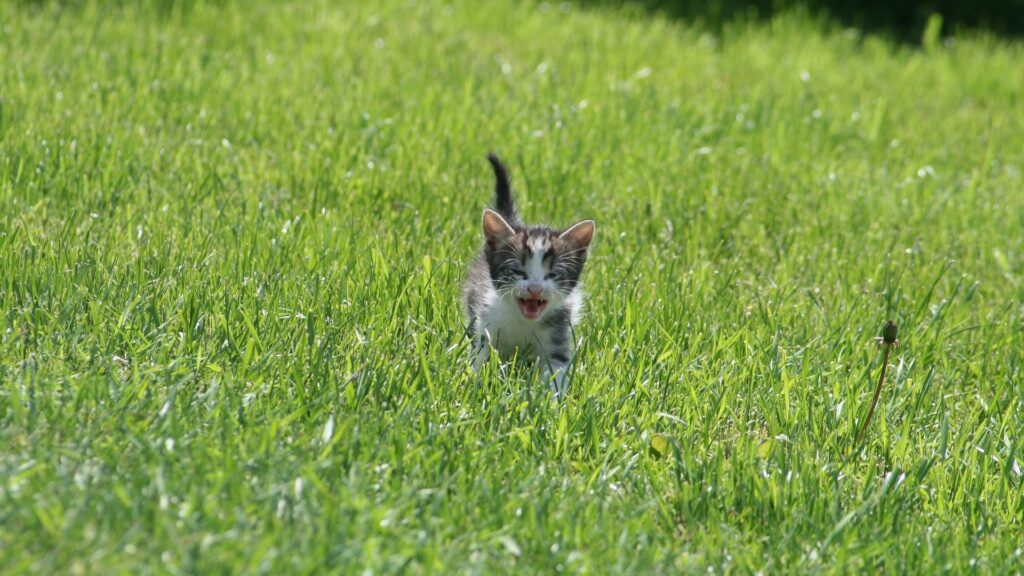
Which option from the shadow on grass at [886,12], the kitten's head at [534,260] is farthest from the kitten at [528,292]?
the shadow on grass at [886,12]

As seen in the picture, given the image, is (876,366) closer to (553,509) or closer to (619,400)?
(619,400)

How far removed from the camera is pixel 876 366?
519 centimetres

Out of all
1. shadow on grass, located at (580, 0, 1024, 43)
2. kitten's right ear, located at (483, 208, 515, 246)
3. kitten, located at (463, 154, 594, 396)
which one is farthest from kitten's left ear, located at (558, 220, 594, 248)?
shadow on grass, located at (580, 0, 1024, 43)

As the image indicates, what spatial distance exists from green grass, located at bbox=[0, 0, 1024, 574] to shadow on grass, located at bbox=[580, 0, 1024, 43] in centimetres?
258

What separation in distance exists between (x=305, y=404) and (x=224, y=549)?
1001 millimetres

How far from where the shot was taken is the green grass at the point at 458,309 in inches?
139

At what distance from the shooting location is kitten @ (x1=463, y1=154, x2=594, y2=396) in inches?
199

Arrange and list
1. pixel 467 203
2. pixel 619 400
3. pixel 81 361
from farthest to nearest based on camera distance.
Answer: pixel 467 203 < pixel 619 400 < pixel 81 361

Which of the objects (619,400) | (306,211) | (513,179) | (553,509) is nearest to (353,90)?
(513,179)

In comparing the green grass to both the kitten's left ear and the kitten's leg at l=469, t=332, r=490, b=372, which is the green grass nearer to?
the kitten's leg at l=469, t=332, r=490, b=372

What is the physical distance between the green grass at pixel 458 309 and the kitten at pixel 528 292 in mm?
165

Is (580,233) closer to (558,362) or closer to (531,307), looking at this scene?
(531,307)

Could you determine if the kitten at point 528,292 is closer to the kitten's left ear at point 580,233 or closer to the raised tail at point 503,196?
the kitten's left ear at point 580,233

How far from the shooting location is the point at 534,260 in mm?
5102
